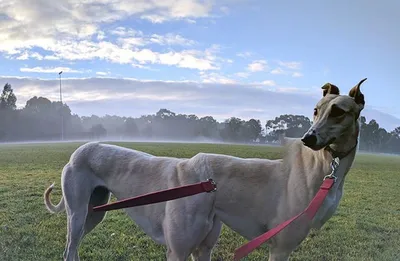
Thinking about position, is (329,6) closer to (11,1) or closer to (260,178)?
(260,178)

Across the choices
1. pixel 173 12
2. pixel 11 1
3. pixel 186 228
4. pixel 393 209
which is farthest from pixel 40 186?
pixel 393 209

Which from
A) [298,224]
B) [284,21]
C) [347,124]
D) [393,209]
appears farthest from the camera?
[393,209]

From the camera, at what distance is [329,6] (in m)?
2.93

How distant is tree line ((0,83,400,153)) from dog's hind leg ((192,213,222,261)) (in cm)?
101

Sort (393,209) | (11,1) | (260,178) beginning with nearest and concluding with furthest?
(260,178)
(11,1)
(393,209)

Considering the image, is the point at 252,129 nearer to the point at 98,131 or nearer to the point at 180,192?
the point at 98,131

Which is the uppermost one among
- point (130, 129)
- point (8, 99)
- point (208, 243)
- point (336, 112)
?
point (8, 99)

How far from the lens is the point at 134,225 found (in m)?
3.68

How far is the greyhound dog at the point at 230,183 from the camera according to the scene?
61.7 inches

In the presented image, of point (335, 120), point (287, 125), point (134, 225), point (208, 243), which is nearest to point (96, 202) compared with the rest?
point (208, 243)

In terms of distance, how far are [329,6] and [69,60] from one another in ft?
7.38

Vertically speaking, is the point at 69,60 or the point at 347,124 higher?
the point at 69,60

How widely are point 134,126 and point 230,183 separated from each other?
5.52ft

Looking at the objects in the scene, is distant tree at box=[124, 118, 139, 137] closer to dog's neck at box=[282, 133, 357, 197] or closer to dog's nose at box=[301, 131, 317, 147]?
dog's neck at box=[282, 133, 357, 197]
